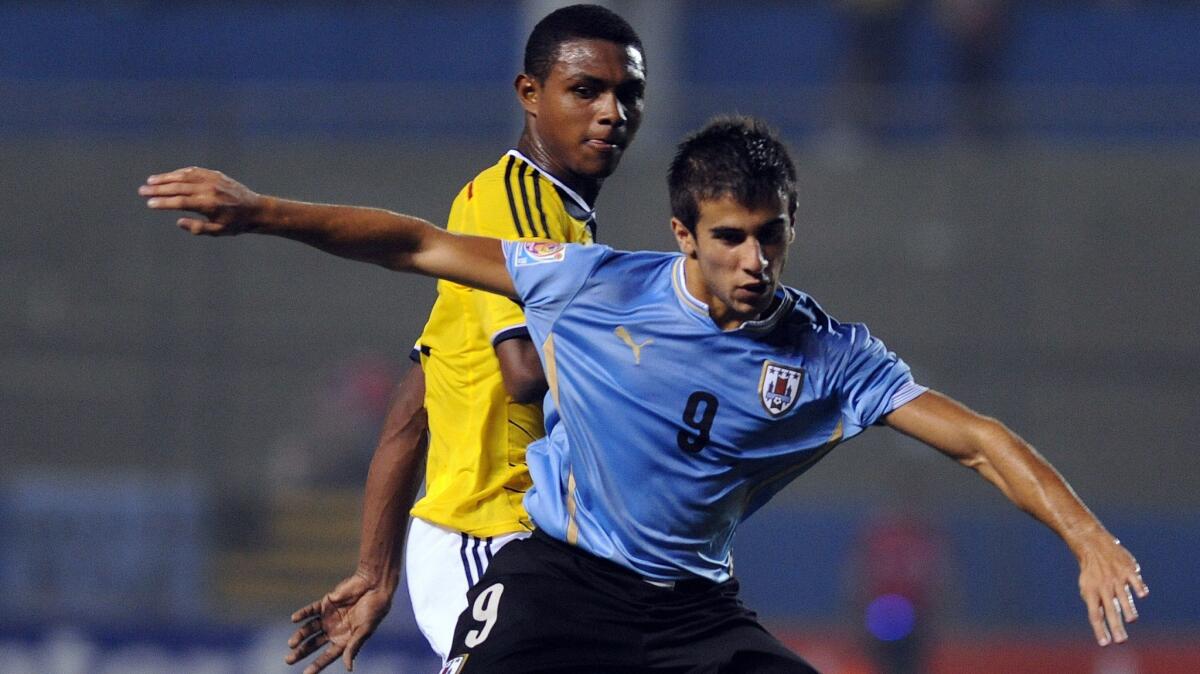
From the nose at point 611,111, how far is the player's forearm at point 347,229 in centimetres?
75

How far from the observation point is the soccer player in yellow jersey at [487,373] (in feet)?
15.7

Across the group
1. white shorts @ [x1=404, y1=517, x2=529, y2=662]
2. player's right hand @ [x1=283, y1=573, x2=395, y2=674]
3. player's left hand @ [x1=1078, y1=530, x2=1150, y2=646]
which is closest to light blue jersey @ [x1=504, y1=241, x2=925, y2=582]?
white shorts @ [x1=404, y1=517, x2=529, y2=662]

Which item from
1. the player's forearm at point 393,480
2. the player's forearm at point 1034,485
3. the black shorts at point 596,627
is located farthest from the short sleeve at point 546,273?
the player's forearm at point 1034,485

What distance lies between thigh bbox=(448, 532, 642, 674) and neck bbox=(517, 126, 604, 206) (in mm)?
1064

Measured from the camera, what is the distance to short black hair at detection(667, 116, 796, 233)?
4332mm

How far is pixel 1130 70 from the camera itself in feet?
47.6

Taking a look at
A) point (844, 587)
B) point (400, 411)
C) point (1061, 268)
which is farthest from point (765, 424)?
point (1061, 268)

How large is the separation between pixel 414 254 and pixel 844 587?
8.97 meters

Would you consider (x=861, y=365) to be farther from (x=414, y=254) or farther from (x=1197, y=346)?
(x=1197, y=346)

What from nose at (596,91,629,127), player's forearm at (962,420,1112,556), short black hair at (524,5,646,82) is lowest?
player's forearm at (962,420,1112,556)

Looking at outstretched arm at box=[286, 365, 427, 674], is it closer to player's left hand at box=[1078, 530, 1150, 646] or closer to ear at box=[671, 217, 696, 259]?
ear at box=[671, 217, 696, 259]

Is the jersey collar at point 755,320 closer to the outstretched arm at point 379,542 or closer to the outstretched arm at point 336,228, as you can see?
the outstretched arm at point 336,228

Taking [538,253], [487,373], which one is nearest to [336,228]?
[538,253]

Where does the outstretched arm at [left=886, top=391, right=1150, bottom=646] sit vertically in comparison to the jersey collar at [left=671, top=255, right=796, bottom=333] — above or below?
below
